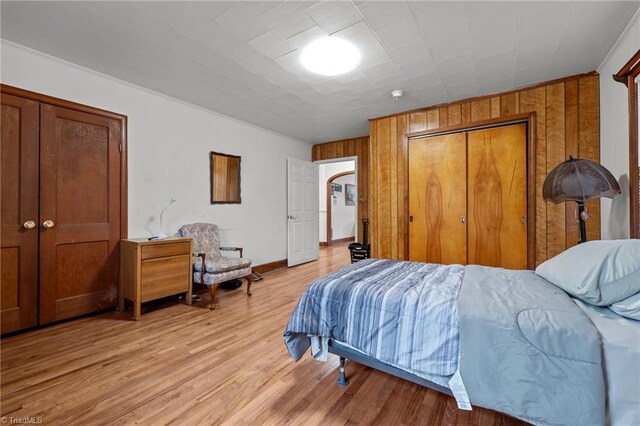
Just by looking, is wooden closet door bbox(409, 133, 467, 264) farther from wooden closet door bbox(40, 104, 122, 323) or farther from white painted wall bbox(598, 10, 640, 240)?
wooden closet door bbox(40, 104, 122, 323)

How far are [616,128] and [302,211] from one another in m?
4.46

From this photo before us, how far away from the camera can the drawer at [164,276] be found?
2799mm

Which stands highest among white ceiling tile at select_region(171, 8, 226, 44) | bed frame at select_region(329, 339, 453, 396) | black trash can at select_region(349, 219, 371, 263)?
white ceiling tile at select_region(171, 8, 226, 44)

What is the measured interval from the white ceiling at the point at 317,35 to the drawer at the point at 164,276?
79.2 inches

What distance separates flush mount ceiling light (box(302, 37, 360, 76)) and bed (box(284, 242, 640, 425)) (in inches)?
76.3

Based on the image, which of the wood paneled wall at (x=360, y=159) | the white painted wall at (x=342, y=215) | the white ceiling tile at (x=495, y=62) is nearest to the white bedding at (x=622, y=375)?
the white ceiling tile at (x=495, y=62)

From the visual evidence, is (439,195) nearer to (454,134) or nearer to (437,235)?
(437,235)

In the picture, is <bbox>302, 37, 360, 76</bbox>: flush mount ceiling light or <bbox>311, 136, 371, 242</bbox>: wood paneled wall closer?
<bbox>302, 37, 360, 76</bbox>: flush mount ceiling light

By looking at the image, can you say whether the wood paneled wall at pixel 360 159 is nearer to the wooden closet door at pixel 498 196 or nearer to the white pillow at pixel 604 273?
the wooden closet door at pixel 498 196

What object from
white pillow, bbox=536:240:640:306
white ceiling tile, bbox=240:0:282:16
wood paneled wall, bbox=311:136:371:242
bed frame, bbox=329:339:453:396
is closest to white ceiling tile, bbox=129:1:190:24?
white ceiling tile, bbox=240:0:282:16

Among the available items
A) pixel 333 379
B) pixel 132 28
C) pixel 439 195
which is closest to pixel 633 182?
pixel 439 195

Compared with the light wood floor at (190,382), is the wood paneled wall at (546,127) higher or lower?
higher

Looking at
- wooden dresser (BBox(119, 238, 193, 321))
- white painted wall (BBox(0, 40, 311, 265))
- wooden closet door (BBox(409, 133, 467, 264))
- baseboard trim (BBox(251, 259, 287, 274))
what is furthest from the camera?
baseboard trim (BBox(251, 259, 287, 274))

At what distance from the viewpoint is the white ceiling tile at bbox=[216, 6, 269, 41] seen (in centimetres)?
197
